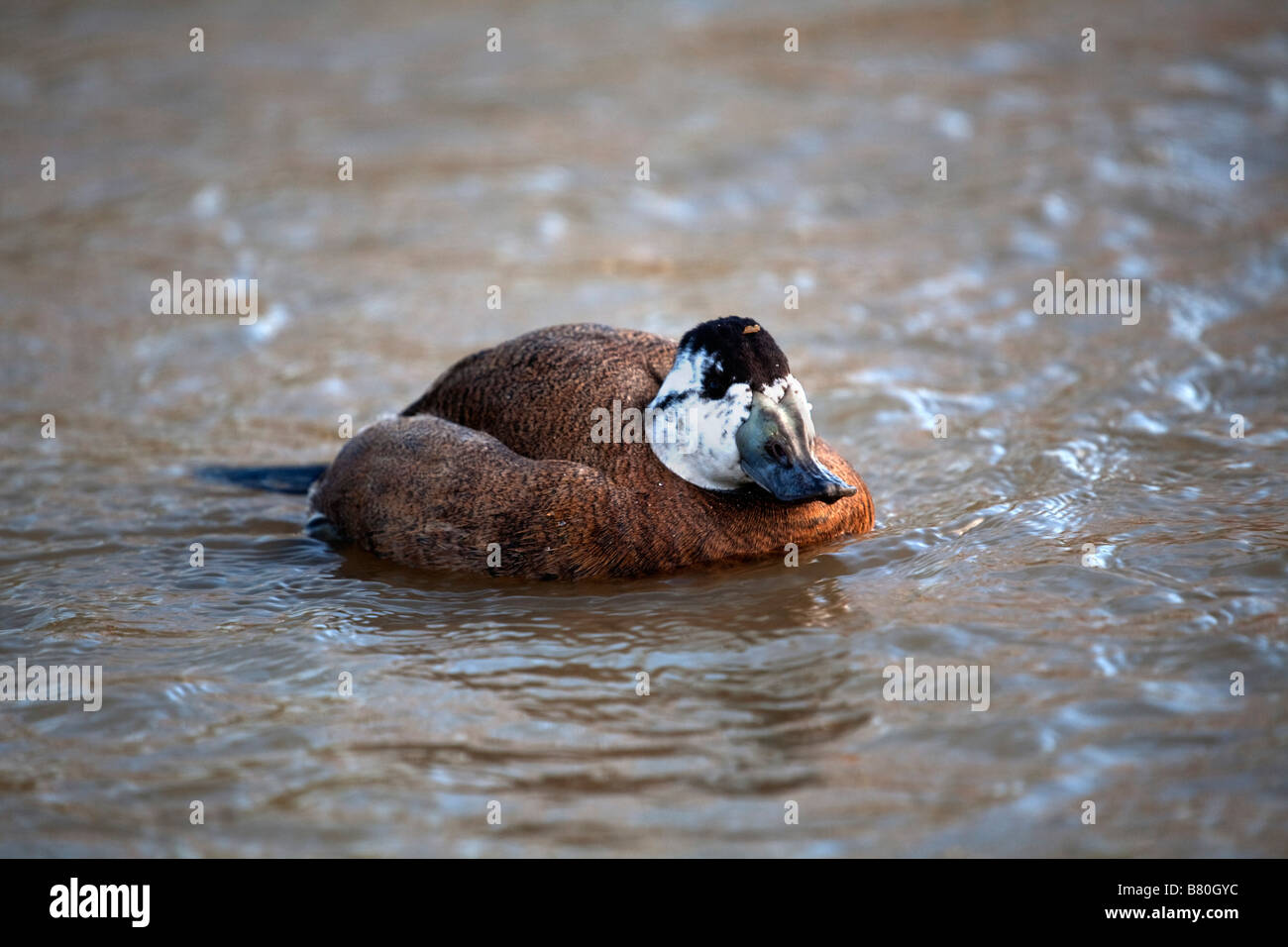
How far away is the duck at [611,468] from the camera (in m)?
5.78

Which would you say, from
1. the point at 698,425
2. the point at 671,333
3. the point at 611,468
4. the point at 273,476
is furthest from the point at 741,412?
the point at 671,333

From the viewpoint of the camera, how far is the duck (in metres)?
5.78

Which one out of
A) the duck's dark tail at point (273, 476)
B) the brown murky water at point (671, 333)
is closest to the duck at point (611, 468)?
the brown murky water at point (671, 333)

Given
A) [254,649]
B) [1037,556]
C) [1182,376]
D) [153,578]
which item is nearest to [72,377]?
[153,578]

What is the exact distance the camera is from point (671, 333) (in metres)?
9.02

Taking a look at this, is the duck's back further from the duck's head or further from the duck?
the duck's head

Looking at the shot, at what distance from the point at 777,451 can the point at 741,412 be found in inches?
8.4

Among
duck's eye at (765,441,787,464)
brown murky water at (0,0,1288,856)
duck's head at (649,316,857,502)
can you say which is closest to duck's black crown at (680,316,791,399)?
duck's head at (649,316,857,502)

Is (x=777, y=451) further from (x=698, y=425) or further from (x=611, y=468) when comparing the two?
(x=611, y=468)

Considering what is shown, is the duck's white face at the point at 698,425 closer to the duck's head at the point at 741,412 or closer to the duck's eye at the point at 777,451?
the duck's head at the point at 741,412

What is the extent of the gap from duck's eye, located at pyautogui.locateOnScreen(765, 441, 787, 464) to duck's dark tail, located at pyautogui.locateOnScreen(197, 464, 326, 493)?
7.96 feet

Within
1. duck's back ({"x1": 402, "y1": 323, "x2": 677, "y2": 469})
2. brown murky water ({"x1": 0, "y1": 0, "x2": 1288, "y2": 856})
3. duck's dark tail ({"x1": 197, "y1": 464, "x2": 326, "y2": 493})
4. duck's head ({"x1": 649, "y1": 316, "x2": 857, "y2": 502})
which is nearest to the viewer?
brown murky water ({"x1": 0, "y1": 0, "x2": 1288, "y2": 856})
